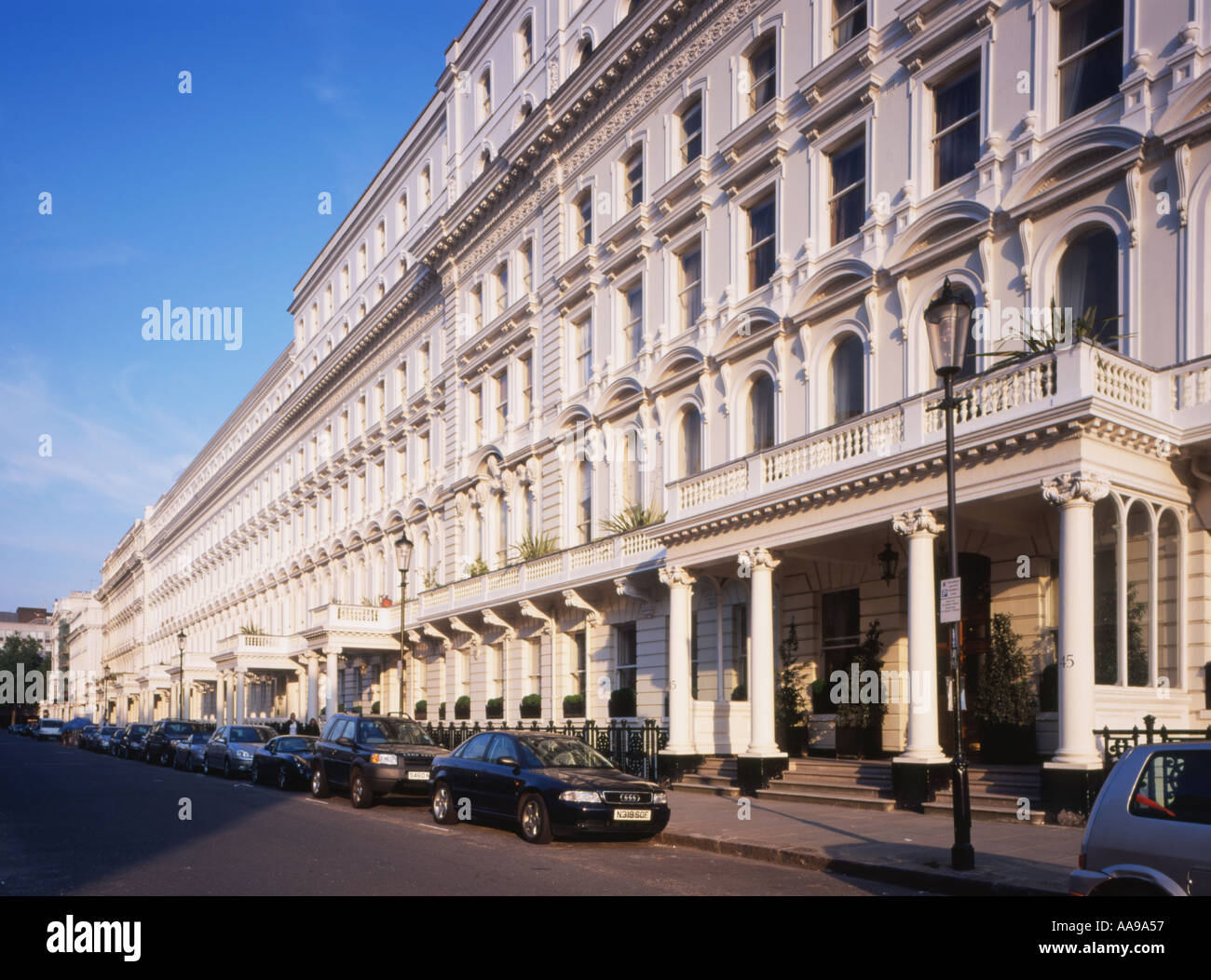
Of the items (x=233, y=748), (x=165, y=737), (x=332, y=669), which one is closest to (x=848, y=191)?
(x=233, y=748)

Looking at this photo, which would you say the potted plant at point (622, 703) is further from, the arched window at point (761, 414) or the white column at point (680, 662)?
the arched window at point (761, 414)

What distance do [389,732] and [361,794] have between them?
1885mm

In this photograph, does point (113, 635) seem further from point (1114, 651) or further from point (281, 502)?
point (1114, 651)

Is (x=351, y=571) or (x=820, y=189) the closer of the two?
(x=820, y=189)

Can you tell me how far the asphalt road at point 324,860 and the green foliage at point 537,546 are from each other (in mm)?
12343

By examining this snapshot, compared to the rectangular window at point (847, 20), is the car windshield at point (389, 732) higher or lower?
lower

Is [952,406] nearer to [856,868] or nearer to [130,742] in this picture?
[856,868]

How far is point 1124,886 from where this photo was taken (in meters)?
7.12

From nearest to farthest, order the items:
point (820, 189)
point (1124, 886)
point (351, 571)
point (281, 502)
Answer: point (1124, 886), point (820, 189), point (351, 571), point (281, 502)

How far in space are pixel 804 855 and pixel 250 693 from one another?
56202 millimetres

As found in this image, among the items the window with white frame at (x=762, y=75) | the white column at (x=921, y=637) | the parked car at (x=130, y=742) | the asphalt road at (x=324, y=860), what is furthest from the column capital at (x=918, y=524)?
the parked car at (x=130, y=742)

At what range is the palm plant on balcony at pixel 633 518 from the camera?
92.1 ft

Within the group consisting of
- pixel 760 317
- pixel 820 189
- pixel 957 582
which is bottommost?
pixel 957 582
